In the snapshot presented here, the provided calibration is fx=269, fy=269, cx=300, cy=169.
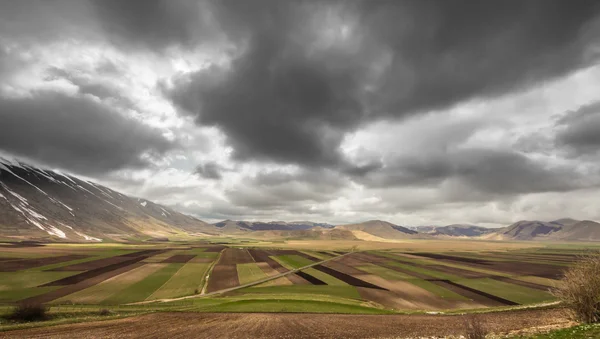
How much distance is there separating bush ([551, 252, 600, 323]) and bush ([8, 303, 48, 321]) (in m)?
73.0

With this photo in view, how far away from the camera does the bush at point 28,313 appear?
3981cm

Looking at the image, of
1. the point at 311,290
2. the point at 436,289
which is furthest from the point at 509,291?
the point at 311,290

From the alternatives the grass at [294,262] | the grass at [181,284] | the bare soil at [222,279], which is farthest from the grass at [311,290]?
the grass at [294,262]

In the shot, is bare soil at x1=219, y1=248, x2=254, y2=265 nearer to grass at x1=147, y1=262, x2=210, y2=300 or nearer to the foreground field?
the foreground field

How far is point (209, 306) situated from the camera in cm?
5112

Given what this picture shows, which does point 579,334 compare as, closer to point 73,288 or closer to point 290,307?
point 290,307

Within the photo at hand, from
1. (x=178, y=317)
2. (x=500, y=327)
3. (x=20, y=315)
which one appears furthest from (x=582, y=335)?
(x=20, y=315)

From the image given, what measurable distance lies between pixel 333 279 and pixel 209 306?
155ft

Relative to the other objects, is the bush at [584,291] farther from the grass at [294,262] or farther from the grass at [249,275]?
the grass at [294,262]

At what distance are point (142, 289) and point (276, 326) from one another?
5098 centimetres

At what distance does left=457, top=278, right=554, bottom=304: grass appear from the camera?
64.9m

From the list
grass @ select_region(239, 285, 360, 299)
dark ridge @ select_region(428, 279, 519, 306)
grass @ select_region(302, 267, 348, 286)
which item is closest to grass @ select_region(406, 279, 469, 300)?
dark ridge @ select_region(428, 279, 519, 306)

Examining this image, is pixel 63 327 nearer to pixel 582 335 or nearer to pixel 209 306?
pixel 209 306

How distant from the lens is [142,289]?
232 ft
